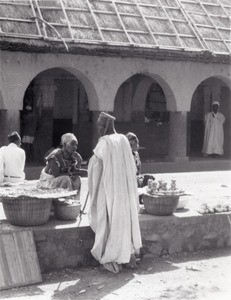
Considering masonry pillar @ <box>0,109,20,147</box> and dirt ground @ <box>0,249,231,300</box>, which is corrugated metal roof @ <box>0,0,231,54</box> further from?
dirt ground @ <box>0,249,231,300</box>

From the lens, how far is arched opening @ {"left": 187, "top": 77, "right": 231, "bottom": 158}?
56.1ft

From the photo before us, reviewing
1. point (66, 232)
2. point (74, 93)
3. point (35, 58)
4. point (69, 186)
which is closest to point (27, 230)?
point (66, 232)

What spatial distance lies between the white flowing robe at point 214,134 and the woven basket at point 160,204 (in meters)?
8.59

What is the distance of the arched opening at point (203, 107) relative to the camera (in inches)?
674

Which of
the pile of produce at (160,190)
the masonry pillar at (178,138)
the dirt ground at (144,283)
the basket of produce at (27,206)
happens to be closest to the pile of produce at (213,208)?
the pile of produce at (160,190)

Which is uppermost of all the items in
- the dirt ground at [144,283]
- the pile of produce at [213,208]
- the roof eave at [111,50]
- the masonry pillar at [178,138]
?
the roof eave at [111,50]

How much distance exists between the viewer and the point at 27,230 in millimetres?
6438

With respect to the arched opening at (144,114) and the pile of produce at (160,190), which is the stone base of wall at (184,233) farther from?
the arched opening at (144,114)

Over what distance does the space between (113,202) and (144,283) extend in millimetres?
1016

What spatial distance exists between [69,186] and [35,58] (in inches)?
208

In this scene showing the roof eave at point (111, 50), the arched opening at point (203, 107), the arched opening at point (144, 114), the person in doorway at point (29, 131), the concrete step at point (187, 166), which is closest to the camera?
the roof eave at point (111, 50)

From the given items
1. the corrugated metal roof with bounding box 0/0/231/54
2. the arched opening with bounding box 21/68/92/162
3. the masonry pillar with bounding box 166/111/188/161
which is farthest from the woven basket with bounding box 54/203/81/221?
the arched opening with bounding box 21/68/92/162

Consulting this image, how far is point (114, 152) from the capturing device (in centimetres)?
650

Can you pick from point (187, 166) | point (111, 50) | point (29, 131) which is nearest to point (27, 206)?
point (111, 50)
